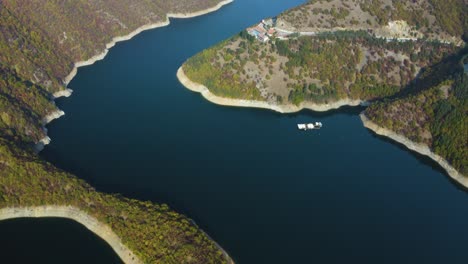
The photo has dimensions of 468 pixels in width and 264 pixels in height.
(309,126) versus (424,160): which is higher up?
(309,126)

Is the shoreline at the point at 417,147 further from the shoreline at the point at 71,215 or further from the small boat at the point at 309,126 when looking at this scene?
the shoreline at the point at 71,215

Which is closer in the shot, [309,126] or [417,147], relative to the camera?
[417,147]

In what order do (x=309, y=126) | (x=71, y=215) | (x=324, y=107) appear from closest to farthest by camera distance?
(x=71, y=215), (x=309, y=126), (x=324, y=107)

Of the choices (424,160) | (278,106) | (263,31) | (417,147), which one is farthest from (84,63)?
(424,160)

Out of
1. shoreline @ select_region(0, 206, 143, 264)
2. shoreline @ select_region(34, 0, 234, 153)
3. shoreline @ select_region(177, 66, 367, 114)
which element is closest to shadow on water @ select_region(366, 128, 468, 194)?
shoreline @ select_region(177, 66, 367, 114)

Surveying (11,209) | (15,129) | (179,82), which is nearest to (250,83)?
(179,82)

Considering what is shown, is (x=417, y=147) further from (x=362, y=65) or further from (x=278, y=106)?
(x=278, y=106)

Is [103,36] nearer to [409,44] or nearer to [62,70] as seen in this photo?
[62,70]
